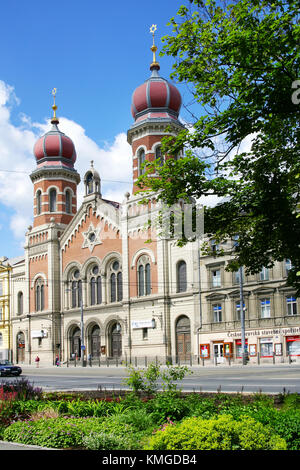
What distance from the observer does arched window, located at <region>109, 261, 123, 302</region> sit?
52.0 metres

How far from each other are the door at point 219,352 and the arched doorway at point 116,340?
37.9 feet

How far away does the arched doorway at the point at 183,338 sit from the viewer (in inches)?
1783

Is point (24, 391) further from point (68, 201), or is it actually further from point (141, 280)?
point (68, 201)

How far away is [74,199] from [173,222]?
49.0 meters

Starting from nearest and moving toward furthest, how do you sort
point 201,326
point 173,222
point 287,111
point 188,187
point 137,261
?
1. point 287,111
2. point 188,187
3. point 173,222
4. point 201,326
5. point 137,261

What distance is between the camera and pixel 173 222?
15.6 metres

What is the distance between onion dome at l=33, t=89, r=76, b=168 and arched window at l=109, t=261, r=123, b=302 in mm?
15854

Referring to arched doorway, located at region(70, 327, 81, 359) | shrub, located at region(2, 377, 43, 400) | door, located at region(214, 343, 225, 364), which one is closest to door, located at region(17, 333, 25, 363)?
arched doorway, located at region(70, 327, 81, 359)

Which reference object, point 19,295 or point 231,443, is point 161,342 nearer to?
point 19,295

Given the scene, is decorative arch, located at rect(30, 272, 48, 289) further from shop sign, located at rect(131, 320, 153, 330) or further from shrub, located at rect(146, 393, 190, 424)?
shrub, located at rect(146, 393, 190, 424)

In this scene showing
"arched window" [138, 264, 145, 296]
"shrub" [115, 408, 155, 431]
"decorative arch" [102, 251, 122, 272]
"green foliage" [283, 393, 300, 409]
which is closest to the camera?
"shrub" [115, 408, 155, 431]

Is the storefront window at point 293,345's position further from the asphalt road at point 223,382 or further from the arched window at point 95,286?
the arched window at point 95,286

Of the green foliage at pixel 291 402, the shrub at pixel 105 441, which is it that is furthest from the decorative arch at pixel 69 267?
the shrub at pixel 105 441
